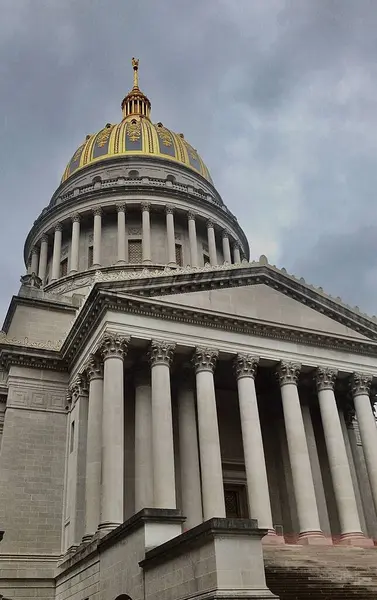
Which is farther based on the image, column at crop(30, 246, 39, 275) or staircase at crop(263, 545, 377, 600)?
column at crop(30, 246, 39, 275)

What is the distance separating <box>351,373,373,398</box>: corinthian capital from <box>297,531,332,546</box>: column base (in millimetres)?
7278

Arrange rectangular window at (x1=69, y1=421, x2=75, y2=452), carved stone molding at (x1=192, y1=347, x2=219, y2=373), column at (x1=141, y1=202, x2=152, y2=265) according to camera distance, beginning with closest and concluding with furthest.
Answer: carved stone molding at (x1=192, y1=347, x2=219, y2=373), rectangular window at (x1=69, y1=421, x2=75, y2=452), column at (x1=141, y1=202, x2=152, y2=265)

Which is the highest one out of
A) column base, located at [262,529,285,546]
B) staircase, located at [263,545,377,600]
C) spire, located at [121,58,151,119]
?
spire, located at [121,58,151,119]

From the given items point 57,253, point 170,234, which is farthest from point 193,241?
point 57,253

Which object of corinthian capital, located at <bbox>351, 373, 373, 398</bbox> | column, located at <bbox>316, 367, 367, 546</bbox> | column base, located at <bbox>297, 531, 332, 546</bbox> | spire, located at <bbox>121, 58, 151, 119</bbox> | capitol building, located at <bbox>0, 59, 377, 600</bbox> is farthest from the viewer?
spire, located at <bbox>121, 58, 151, 119</bbox>

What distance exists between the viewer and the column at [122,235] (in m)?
44.0

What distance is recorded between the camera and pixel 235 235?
170 ft

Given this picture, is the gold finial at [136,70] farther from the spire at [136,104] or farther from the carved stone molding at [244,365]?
the carved stone molding at [244,365]

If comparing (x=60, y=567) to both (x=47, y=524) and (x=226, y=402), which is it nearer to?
(x=47, y=524)

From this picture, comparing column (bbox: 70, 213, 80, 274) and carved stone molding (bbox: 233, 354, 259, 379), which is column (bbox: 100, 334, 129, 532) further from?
column (bbox: 70, 213, 80, 274)

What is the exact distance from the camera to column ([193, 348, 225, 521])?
22.8 metres

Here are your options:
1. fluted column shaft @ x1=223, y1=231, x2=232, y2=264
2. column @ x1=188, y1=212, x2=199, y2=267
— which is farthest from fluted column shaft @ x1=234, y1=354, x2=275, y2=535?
fluted column shaft @ x1=223, y1=231, x2=232, y2=264

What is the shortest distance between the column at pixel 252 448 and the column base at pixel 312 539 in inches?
57.3

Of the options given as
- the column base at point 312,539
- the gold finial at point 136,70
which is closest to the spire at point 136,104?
the gold finial at point 136,70
